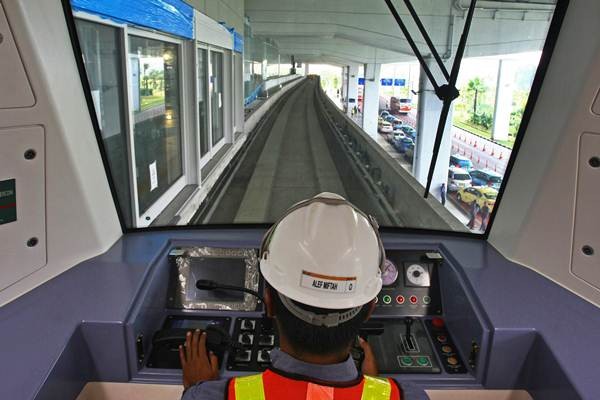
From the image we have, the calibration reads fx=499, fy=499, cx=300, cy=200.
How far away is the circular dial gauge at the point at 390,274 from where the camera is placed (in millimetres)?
2150

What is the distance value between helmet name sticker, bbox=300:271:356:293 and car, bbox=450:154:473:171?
142cm

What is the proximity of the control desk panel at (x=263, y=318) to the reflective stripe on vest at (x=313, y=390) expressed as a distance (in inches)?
29.9

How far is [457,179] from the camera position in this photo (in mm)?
2475

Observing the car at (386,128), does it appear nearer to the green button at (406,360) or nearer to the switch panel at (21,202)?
the green button at (406,360)

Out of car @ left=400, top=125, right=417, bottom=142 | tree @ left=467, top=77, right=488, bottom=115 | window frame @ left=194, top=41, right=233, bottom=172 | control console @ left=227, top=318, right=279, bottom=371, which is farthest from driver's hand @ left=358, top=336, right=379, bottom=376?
window frame @ left=194, top=41, right=233, bottom=172

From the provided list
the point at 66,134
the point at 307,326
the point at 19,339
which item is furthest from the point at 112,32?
the point at 307,326

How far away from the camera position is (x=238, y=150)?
784 centimetres

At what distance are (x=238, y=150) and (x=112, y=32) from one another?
5029 millimetres

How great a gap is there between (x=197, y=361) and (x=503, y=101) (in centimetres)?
166

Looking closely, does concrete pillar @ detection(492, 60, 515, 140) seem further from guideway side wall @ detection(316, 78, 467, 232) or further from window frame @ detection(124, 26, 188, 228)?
window frame @ detection(124, 26, 188, 228)

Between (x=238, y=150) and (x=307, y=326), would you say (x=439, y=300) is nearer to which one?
(x=307, y=326)

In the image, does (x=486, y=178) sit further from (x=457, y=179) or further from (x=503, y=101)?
(x=503, y=101)

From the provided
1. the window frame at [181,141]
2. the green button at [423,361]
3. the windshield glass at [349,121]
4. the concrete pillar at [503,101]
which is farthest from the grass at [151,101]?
the green button at [423,361]

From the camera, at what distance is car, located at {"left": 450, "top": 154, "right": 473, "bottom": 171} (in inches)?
92.9
